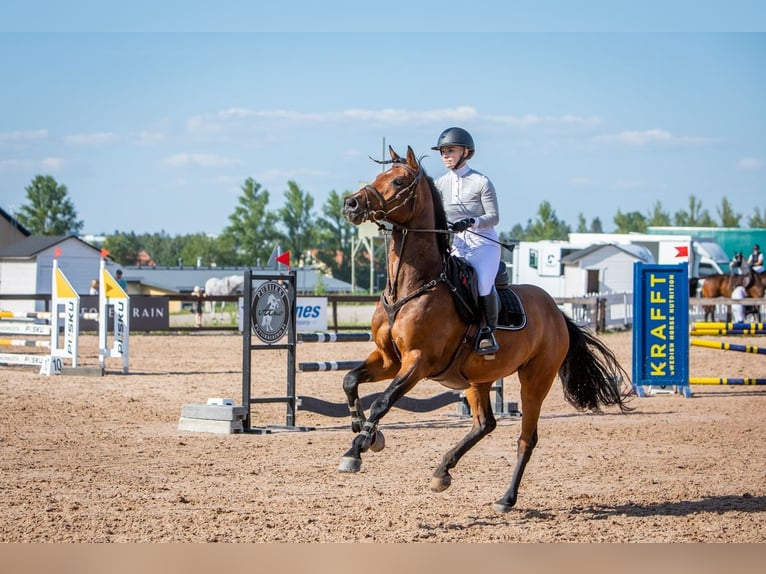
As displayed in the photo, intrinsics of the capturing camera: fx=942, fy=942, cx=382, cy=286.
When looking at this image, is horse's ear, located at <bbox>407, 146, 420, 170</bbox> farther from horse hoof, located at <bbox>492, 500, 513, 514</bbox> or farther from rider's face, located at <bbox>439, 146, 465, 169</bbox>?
horse hoof, located at <bbox>492, 500, 513, 514</bbox>

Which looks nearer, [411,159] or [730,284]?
[411,159]

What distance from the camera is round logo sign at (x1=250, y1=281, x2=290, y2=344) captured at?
36.9 ft

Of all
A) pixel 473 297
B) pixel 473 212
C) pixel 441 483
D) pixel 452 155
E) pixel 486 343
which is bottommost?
pixel 441 483

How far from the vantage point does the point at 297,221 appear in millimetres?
87938

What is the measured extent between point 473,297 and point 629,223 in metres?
130

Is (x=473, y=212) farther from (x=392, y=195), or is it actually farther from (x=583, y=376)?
(x=583, y=376)

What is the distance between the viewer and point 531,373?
314 inches

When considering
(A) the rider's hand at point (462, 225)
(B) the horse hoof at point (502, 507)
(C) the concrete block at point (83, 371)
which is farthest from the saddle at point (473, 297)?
(C) the concrete block at point (83, 371)

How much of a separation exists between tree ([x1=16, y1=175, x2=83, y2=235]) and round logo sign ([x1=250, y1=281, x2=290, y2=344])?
65.1 m

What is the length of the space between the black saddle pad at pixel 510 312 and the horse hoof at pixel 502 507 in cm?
139

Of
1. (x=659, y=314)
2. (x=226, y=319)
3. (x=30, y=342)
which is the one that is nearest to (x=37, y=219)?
(x=226, y=319)

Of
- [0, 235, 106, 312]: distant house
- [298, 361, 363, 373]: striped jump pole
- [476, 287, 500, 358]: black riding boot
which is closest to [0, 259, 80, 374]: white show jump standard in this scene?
[298, 361, 363, 373]: striped jump pole

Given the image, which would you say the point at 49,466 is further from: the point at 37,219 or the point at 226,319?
the point at 37,219

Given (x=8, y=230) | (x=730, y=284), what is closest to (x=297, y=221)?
(x=8, y=230)
